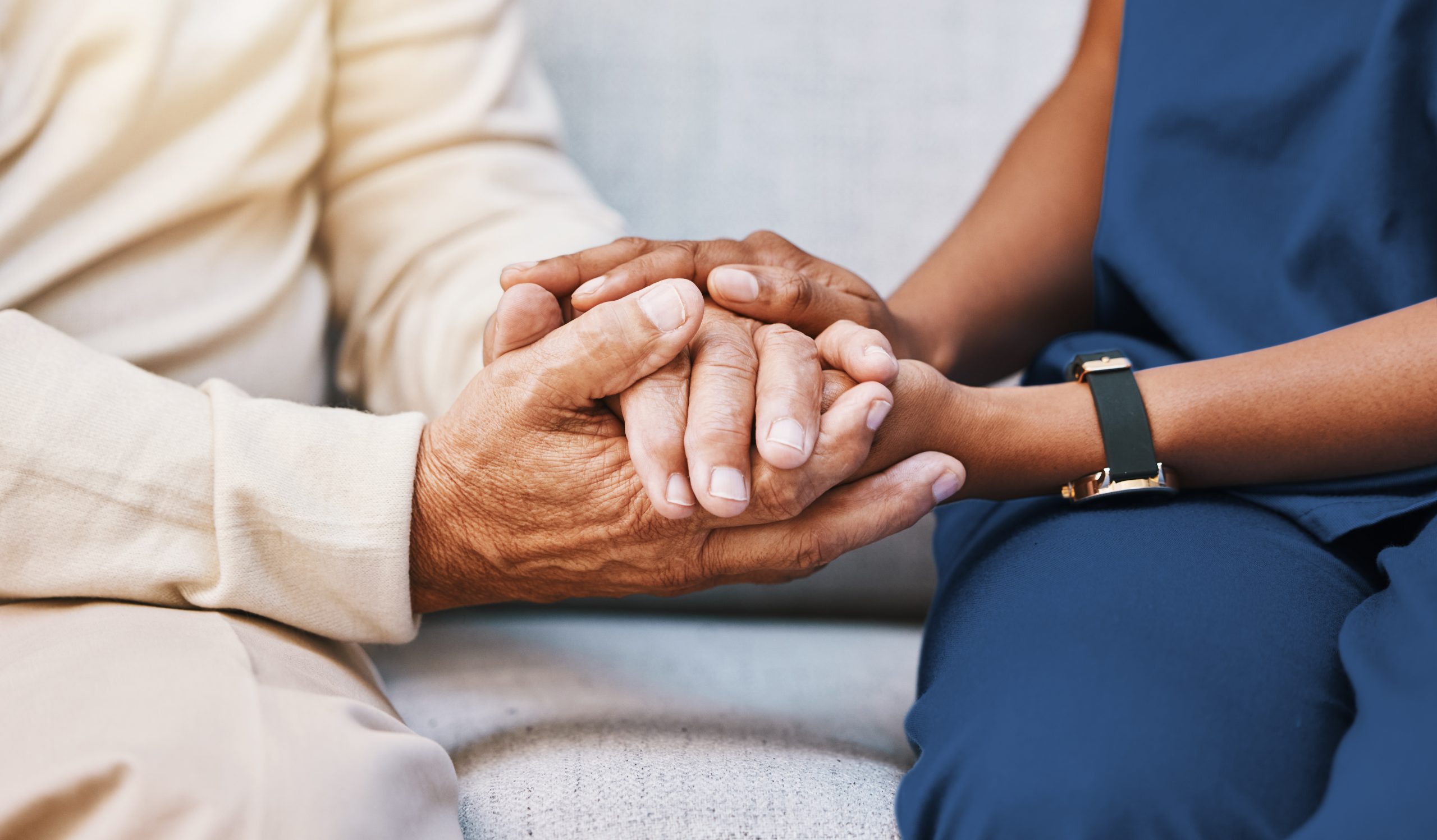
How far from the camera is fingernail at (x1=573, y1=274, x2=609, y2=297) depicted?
28.9 inches

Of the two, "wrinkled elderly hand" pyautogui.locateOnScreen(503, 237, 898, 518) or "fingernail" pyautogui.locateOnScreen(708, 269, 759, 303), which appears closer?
"wrinkled elderly hand" pyautogui.locateOnScreen(503, 237, 898, 518)

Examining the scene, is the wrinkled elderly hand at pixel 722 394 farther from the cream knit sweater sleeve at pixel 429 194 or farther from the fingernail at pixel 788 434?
the cream knit sweater sleeve at pixel 429 194

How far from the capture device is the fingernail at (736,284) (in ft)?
2.46

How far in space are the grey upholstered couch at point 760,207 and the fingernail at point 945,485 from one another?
0.71 feet

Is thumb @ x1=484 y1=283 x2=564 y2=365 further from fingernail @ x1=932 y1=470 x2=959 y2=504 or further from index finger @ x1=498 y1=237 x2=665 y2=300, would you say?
fingernail @ x1=932 y1=470 x2=959 y2=504

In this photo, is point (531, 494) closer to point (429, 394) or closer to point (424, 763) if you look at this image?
point (424, 763)

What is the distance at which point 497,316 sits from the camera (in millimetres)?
708

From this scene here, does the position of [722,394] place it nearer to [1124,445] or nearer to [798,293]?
[798,293]

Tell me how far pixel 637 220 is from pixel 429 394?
0.38 metres

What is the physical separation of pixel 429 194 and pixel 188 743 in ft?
2.02

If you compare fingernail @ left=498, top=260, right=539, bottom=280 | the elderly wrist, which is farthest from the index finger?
the elderly wrist

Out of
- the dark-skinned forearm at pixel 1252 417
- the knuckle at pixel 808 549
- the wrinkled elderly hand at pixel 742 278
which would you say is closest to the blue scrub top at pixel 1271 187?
the dark-skinned forearm at pixel 1252 417

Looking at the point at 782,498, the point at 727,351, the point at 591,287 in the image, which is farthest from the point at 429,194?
the point at 782,498

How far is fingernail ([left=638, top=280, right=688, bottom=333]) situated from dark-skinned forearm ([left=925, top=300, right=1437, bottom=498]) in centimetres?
16
